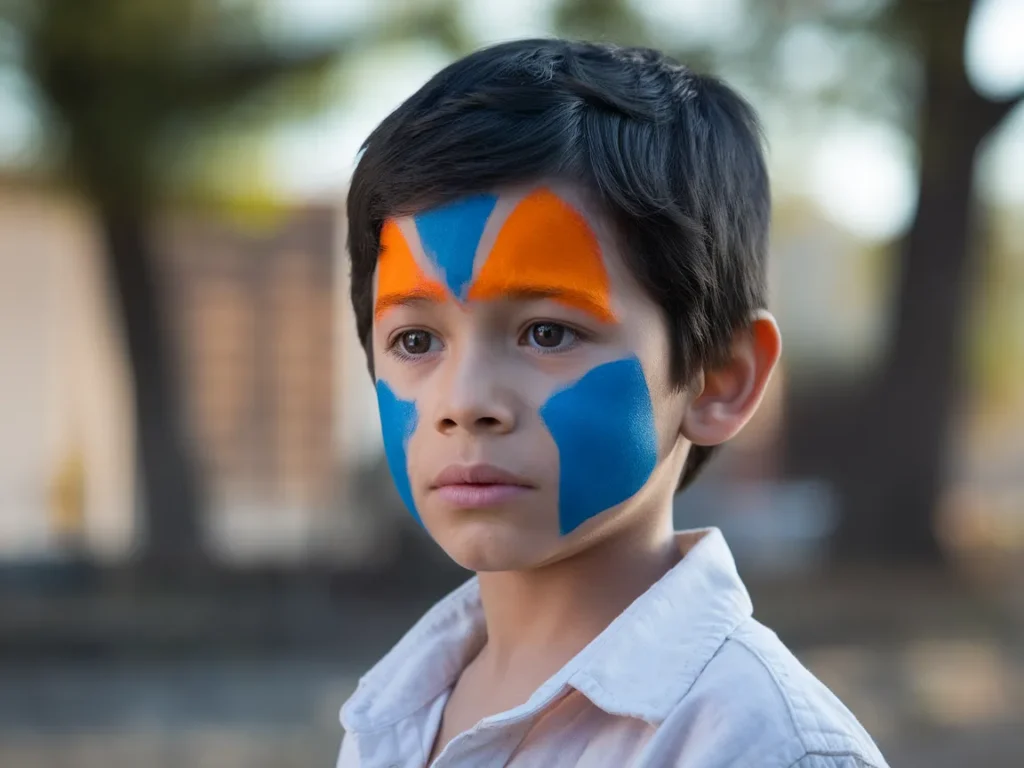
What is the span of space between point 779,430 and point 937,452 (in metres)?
4.09

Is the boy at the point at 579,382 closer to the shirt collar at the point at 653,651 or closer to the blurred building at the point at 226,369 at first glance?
the shirt collar at the point at 653,651

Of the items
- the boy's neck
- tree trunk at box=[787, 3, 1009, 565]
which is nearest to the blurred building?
tree trunk at box=[787, 3, 1009, 565]

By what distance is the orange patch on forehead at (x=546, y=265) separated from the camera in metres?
1.28

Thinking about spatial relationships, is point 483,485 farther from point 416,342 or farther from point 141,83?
point 141,83

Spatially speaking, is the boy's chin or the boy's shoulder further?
the boy's chin

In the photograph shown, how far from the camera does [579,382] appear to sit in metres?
1.28

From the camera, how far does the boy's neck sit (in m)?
1.39

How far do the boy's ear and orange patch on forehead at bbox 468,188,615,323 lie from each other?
0.19 metres

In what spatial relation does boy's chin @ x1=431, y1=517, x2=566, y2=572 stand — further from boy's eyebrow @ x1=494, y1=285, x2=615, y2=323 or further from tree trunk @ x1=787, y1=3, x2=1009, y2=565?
tree trunk @ x1=787, y1=3, x2=1009, y2=565

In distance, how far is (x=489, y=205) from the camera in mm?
1302

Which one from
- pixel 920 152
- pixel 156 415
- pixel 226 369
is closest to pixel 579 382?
Result: pixel 920 152

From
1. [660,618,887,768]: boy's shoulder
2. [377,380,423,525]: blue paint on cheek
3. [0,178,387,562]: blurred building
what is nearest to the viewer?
[660,618,887,768]: boy's shoulder

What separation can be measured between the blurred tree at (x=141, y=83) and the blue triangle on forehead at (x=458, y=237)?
5979 millimetres

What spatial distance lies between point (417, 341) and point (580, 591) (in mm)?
339
